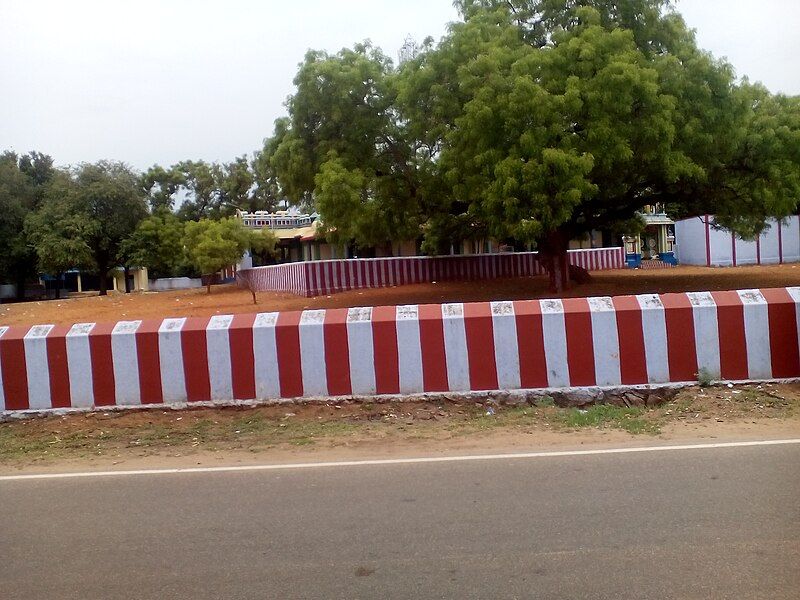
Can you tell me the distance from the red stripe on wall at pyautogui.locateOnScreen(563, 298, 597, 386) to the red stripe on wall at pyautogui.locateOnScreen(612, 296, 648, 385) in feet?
→ 1.18

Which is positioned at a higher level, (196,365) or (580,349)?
(196,365)

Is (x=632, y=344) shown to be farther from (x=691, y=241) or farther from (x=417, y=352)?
(x=691, y=241)

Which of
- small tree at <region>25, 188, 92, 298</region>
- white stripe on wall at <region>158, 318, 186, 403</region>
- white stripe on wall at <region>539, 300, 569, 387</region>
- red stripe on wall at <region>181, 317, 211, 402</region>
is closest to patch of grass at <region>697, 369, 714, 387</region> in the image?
white stripe on wall at <region>539, 300, 569, 387</region>

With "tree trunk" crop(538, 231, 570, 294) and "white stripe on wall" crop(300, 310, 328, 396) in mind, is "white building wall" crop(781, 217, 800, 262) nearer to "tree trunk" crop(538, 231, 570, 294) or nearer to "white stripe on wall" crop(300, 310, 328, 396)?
"tree trunk" crop(538, 231, 570, 294)

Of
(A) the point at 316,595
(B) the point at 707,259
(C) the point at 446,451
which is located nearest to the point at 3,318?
(C) the point at 446,451

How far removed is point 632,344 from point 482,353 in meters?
1.80

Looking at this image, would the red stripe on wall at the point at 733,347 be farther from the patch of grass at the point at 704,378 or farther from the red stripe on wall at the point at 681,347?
the red stripe on wall at the point at 681,347

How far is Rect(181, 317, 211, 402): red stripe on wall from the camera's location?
9461 millimetres

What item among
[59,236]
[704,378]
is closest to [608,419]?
[704,378]

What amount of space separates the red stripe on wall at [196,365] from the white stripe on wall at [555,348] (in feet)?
13.5

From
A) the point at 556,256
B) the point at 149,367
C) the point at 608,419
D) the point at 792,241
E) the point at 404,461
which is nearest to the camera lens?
the point at 404,461

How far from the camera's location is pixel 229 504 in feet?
20.1

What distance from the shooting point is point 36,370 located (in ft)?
31.4

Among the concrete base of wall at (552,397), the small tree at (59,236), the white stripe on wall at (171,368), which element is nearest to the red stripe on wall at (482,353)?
the concrete base of wall at (552,397)
